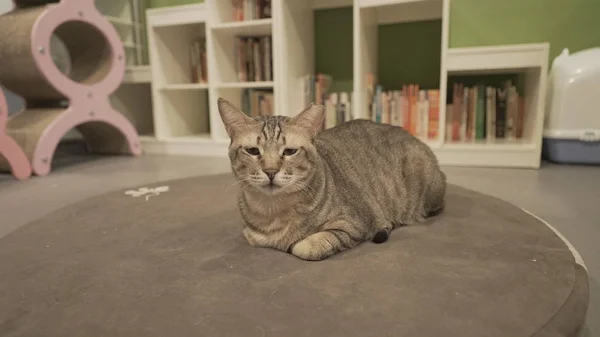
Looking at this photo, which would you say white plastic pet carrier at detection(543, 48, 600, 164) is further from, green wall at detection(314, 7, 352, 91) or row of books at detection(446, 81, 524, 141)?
green wall at detection(314, 7, 352, 91)

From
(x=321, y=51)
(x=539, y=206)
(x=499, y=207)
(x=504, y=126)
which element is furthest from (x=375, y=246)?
(x=321, y=51)

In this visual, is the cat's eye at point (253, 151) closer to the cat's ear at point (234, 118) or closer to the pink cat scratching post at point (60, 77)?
the cat's ear at point (234, 118)

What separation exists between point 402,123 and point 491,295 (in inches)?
→ 75.9

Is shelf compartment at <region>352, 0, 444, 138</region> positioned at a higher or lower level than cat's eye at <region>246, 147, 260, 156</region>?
higher

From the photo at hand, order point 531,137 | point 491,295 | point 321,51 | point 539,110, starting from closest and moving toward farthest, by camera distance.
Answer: point 491,295, point 539,110, point 531,137, point 321,51

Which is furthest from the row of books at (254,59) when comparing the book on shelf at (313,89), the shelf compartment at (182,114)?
the shelf compartment at (182,114)

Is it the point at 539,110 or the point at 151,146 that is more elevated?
the point at 539,110

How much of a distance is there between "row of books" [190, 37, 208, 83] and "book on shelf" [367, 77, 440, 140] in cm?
134

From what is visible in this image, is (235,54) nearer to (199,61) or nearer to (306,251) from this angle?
(199,61)

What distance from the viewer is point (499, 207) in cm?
152

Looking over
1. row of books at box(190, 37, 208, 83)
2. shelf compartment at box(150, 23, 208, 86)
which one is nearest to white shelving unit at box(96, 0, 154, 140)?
shelf compartment at box(150, 23, 208, 86)

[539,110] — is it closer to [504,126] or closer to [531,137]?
[531,137]

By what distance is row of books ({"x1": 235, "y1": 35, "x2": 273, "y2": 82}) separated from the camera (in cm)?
304

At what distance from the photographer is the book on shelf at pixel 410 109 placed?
264 cm
